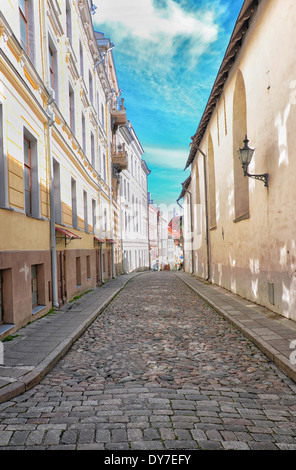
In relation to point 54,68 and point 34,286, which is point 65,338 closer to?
point 34,286

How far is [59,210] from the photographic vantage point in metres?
11.3

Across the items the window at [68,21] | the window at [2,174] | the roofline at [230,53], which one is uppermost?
the window at [68,21]

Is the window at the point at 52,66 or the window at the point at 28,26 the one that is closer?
the window at the point at 28,26

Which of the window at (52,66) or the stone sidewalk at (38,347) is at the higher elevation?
the window at (52,66)

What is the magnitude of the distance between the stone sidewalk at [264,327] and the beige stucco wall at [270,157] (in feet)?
1.08

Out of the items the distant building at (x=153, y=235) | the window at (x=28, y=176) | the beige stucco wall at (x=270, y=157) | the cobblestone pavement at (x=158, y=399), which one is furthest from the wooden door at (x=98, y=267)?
the distant building at (x=153, y=235)

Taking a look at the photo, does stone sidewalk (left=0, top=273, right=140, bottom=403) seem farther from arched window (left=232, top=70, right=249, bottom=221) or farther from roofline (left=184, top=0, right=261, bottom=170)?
roofline (left=184, top=0, right=261, bottom=170)

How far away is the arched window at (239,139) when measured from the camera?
11422mm

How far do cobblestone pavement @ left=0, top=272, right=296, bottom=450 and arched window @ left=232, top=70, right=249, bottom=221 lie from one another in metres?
5.78

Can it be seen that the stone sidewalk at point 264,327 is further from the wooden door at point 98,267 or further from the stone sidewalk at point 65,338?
the wooden door at point 98,267

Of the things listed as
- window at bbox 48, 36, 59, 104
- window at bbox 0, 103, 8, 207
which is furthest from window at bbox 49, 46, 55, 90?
window at bbox 0, 103, 8, 207

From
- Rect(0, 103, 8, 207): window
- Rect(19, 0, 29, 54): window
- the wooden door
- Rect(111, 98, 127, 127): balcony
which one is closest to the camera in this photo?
Rect(0, 103, 8, 207): window

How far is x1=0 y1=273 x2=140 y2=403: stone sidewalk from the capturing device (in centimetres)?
435
